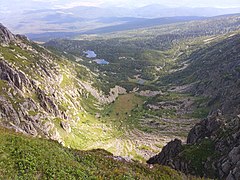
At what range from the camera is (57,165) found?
141 ft

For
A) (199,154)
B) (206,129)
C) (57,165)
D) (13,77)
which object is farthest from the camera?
(13,77)

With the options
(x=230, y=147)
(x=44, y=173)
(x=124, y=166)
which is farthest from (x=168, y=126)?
(x=44, y=173)

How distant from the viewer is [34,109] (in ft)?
436

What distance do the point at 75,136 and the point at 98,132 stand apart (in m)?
18.0

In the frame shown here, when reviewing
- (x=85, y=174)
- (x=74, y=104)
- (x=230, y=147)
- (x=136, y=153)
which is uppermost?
(x=85, y=174)

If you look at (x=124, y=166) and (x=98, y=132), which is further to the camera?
(x=98, y=132)

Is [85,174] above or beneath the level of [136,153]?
above

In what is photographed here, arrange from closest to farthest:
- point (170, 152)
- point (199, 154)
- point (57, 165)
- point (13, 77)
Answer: point (57, 165)
point (199, 154)
point (170, 152)
point (13, 77)

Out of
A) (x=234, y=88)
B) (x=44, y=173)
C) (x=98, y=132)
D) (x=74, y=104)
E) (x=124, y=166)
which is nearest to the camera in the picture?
(x=44, y=173)

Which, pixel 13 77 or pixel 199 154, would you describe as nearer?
pixel 199 154

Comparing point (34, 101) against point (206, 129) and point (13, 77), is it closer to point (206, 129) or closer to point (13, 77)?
point (13, 77)

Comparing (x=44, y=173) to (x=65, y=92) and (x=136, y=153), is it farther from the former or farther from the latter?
(x=65, y=92)

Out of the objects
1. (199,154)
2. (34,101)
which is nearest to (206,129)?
(199,154)

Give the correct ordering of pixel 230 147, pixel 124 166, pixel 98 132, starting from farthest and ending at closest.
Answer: pixel 98 132, pixel 230 147, pixel 124 166
